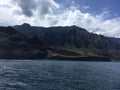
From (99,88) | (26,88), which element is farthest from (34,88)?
(99,88)

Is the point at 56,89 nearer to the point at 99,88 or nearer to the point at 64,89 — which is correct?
the point at 64,89

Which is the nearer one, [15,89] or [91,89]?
[15,89]

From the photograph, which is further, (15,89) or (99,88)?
(99,88)

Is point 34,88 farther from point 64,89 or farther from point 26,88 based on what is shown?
point 64,89

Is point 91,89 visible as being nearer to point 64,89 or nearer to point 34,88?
point 64,89

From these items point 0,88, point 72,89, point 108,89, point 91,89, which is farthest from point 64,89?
point 0,88

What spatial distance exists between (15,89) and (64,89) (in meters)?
15.2

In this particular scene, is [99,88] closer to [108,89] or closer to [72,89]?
[108,89]

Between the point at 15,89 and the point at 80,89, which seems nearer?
the point at 15,89

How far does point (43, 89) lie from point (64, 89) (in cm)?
668

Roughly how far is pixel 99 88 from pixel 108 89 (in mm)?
3315

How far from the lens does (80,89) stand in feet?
246

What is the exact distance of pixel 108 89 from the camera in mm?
76125

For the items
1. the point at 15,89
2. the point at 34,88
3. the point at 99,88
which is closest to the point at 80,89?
the point at 99,88
